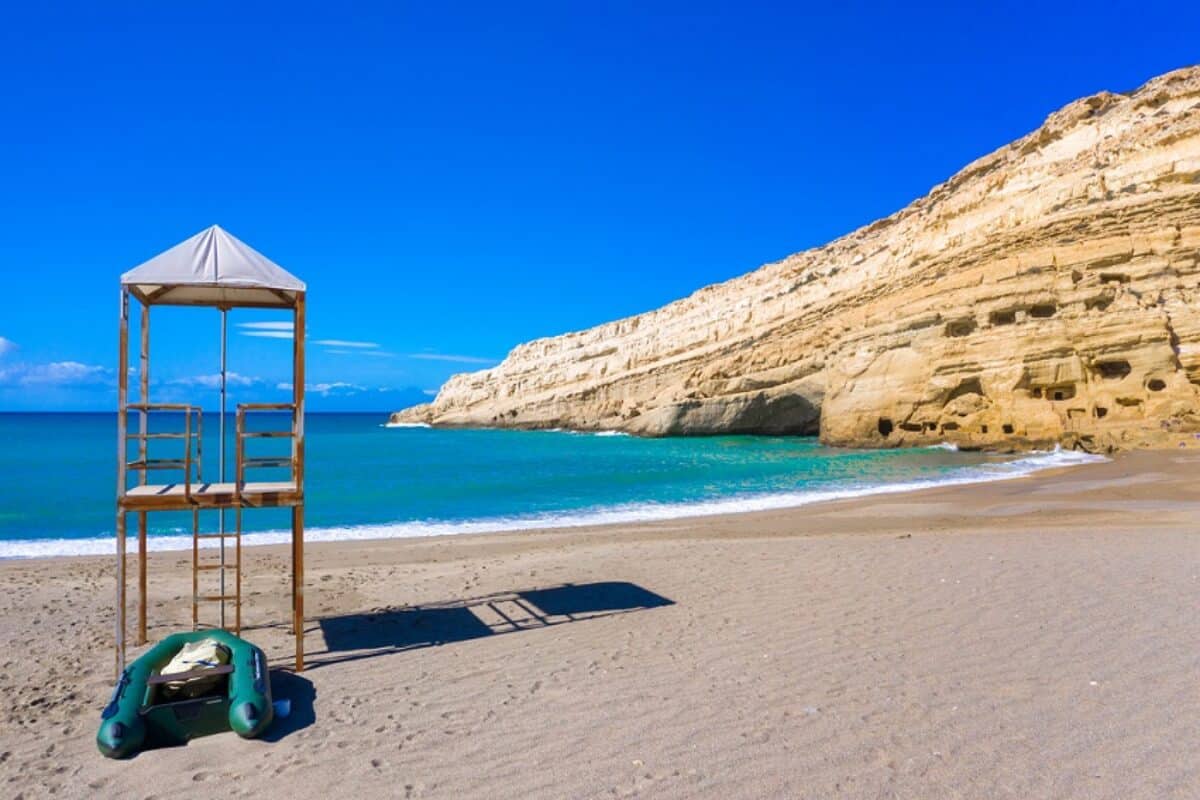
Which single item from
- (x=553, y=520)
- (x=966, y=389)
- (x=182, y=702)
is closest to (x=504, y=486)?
(x=553, y=520)

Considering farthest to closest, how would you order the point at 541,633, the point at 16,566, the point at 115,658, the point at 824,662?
the point at 16,566, the point at 541,633, the point at 115,658, the point at 824,662

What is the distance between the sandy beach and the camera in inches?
175

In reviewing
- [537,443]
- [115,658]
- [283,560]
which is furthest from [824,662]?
[537,443]

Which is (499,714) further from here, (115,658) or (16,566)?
(16,566)

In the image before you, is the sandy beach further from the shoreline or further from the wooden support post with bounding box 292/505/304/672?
the shoreline

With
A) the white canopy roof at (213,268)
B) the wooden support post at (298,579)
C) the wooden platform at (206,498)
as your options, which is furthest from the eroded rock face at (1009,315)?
the white canopy roof at (213,268)

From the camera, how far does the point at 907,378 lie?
35.7 metres

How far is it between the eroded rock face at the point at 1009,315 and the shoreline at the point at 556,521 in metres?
6.42

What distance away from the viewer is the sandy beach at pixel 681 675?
443 cm

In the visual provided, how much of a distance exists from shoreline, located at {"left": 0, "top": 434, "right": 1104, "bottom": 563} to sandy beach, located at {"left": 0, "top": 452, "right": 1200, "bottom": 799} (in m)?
2.66

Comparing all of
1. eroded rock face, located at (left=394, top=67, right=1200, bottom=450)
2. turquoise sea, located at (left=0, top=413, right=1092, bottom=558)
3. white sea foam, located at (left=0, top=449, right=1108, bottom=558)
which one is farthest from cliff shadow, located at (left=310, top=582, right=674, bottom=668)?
eroded rock face, located at (left=394, top=67, right=1200, bottom=450)

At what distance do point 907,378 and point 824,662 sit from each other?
32.0 m

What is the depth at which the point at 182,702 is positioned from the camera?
16.9ft

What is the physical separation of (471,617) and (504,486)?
1699 cm
